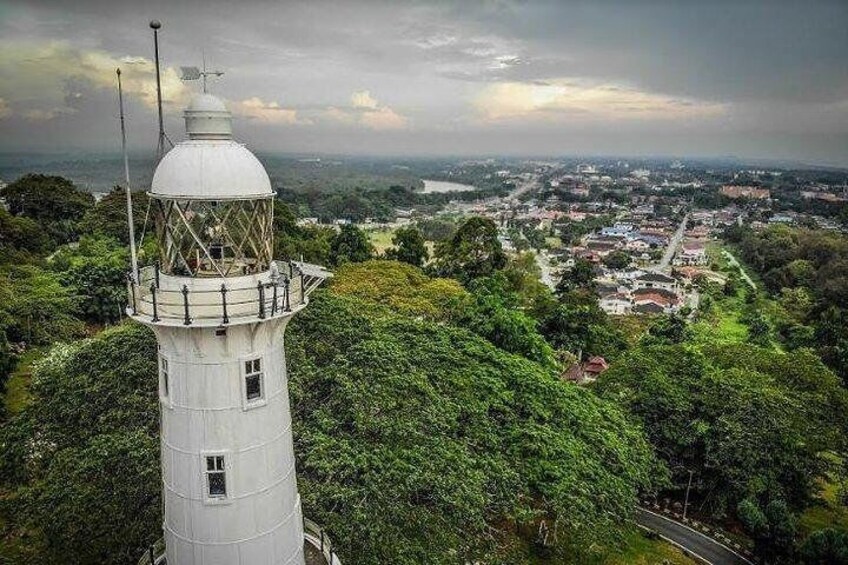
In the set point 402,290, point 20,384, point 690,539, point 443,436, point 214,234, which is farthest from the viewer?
point 402,290

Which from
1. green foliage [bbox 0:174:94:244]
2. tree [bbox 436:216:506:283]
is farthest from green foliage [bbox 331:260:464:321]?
green foliage [bbox 0:174:94:244]

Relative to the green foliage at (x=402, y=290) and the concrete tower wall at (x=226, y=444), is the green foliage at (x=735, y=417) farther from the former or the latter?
the concrete tower wall at (x=226, y=444)

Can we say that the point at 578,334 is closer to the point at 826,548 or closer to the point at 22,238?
the point at 826,548

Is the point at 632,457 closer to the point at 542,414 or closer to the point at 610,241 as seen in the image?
the point at 542,414

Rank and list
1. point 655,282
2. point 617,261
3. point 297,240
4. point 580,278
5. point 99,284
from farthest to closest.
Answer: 1. point 617,261
2. point 655,282
3. point 580,278
4. point 297,240
5. point 99,284

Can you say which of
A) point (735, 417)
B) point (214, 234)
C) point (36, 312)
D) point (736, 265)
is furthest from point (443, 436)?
point (736, 265)

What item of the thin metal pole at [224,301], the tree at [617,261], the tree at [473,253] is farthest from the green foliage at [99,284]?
the tree at [617,261]

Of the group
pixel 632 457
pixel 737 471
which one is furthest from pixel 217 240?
pixel 737 471
